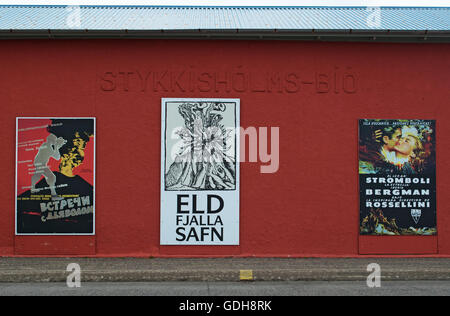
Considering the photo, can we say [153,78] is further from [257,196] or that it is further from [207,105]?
[257,196]

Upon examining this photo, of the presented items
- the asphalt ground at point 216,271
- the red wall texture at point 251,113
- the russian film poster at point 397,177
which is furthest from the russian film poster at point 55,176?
the russian film poster at point 397,177

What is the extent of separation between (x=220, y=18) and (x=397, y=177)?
4975 millimetres

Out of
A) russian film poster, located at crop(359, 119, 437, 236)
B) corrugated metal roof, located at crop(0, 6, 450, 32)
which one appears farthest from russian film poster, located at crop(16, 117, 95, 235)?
russian film poster, located at crop(359, 119, 437, 236)

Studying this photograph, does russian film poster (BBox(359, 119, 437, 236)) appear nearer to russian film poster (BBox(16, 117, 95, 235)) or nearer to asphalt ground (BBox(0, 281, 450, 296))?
asphalt ground (BBox(0, 281, 450, 296))

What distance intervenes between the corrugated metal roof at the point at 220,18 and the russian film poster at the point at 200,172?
1.56 metres

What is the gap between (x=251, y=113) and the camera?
32.5 feet

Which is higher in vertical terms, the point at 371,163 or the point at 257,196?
the point at 371,163

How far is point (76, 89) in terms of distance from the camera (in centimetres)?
984

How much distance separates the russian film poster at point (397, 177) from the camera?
987 centimetres

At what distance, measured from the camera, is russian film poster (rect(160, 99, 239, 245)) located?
384 inches

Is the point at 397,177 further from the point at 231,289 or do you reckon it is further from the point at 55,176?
the point at 55,176

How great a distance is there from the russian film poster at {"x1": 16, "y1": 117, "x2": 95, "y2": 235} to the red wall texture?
163 millimetres

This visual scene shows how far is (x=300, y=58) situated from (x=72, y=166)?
4.69m

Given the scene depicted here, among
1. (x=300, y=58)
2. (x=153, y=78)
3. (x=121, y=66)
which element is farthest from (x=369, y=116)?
(x=121, y=66)
